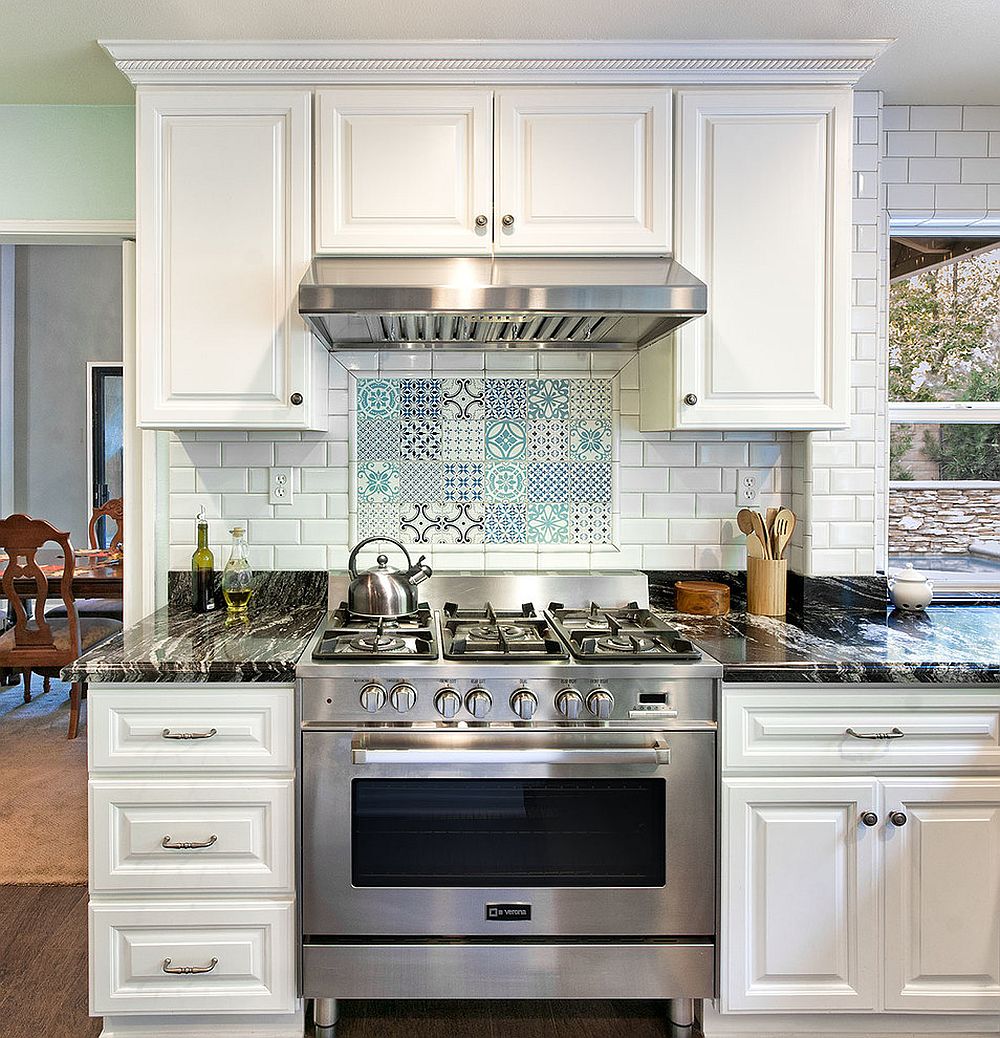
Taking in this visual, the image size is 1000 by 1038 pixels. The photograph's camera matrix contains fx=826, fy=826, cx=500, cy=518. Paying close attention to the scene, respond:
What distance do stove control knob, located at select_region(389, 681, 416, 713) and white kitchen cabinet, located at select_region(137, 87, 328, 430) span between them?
34.9 inches

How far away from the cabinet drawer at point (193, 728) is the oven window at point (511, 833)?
0.81 feet

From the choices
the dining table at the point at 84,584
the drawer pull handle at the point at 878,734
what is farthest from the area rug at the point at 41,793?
the drawer pull handle at the point at 878,734

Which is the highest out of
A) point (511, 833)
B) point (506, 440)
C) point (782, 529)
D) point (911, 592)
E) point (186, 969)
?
point (506, 440)

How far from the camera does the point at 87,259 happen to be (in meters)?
6.52

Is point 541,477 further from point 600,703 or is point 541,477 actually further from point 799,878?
point 799,878

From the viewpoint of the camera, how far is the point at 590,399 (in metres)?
2.71

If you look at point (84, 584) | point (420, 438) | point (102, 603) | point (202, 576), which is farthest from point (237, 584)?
point (102, 603)

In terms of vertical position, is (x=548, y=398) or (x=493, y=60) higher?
(x=493, y=60)

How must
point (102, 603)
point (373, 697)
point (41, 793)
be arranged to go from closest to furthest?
point (373, 697) → point (41, 793) → point (102, 603)

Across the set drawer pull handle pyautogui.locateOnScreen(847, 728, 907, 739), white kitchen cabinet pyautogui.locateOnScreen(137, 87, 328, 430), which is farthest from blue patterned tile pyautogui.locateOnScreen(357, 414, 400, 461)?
drawer pull handle pyautogui.locateOnScreen(847, 728, 907, 739)

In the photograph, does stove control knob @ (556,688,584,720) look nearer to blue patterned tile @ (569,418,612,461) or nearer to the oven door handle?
the oven door handle

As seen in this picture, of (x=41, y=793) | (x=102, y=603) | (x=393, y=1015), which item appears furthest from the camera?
(x=102, y=603)

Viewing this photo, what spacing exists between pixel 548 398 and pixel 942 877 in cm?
171

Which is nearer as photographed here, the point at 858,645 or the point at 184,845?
the point at 184,845
